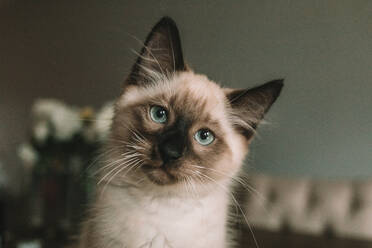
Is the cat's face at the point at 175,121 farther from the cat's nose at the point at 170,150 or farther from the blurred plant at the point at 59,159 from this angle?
the blurred plant at the point at 59,159

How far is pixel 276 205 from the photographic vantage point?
5.49ft

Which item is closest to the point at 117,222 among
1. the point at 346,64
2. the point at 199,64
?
the point at 199,64

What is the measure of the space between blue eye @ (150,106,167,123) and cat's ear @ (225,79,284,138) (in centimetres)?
15

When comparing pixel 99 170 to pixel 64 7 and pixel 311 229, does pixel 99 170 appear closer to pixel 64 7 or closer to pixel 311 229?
pixel 311 229

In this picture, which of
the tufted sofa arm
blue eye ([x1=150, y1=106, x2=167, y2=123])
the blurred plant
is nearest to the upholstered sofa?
the tufted sofa arm

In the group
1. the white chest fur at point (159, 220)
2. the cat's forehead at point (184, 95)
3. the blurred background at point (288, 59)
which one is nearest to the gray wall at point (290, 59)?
the blurred background at point (288, 59)

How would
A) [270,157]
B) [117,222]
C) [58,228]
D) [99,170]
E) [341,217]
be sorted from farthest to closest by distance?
1. [270,157]
2. [341,217]
3. [58,228]
4. [99,170]
5. [117,222]

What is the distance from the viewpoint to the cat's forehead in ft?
2.07

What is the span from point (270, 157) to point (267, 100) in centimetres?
107

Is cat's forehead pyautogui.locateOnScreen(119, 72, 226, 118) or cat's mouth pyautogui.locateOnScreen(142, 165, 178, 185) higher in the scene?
cat's forehead pyautogui.locateOnScreen(119, 72, 226, 118)

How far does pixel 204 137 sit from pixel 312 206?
116cm

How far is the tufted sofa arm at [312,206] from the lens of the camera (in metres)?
1.47

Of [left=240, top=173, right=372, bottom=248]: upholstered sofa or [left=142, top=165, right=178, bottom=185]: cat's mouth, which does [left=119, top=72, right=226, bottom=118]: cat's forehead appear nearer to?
[left=142, top=165, right=178, bottom=185]: cat's mouth

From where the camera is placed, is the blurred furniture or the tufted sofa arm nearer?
the blurred furniture
